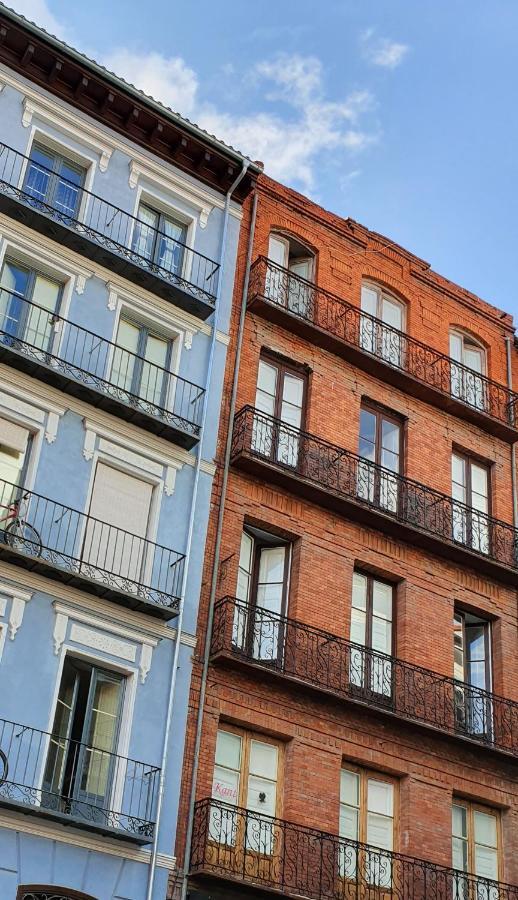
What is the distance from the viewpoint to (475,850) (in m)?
22.2

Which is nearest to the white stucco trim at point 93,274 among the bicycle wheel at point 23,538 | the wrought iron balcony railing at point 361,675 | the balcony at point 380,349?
the balcony at point 380,349

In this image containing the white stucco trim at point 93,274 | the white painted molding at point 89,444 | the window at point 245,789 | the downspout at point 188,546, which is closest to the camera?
the downspout at point 188,546

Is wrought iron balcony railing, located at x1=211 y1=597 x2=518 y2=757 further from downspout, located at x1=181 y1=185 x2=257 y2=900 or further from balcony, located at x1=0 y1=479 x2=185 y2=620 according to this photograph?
balcony, located at x1=0 y1=479 x2=185 y2=620

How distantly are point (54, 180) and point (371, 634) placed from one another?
10.5 meters

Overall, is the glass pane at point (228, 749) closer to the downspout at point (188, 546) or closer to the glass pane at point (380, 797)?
the downspout at point (188, 546)

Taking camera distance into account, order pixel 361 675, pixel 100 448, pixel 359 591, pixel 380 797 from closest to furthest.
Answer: pixel 100 448 < pixel 380 797 < pixel 361 675 < pixel 359 591

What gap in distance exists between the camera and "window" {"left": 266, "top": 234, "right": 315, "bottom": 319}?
25047mm

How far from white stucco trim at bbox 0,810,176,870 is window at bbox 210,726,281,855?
1.25 metres

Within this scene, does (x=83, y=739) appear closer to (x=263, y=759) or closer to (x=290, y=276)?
(x=263, y=759)

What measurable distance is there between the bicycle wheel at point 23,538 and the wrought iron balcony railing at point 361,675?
3.54 metres

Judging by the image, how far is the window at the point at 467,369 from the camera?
27250mm

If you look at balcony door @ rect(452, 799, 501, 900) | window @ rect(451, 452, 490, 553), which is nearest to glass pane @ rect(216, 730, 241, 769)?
balcony door @ rect(452, 799, 501, 900)

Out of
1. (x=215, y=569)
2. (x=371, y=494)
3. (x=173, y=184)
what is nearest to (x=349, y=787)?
(x=215, y=569)

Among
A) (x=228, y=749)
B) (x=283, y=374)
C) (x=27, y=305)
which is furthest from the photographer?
(x=283, y=374)
